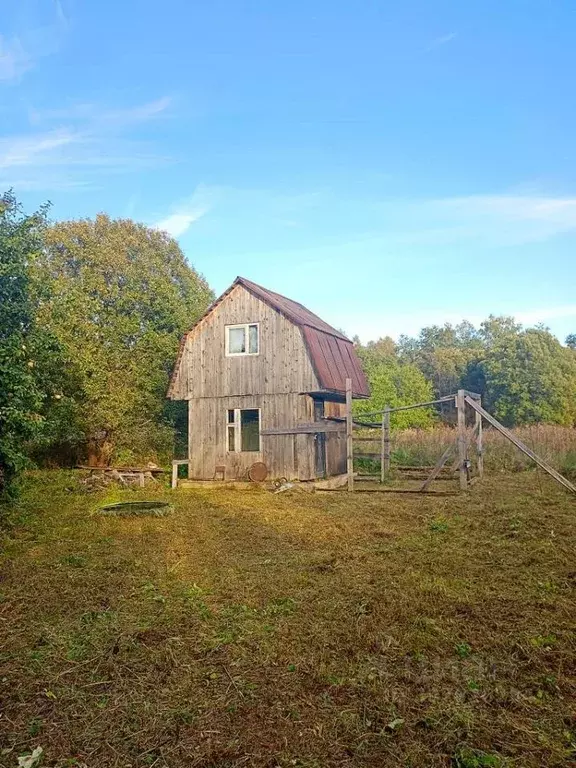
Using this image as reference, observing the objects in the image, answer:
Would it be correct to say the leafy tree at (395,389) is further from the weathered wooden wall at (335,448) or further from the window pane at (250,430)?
the window pane at (250,430)

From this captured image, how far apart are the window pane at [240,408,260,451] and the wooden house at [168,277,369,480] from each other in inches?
1.4

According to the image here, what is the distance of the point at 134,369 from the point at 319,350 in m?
7.81

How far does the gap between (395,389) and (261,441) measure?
28074 millimetres

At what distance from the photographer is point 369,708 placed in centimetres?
410

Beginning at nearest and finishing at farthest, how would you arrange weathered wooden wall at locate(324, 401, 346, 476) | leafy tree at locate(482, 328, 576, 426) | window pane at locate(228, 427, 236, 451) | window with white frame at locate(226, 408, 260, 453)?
window with white frame at locate(226, 408, 260, 453), window pane at locate(228, 427, 236, 451), weathered wooden wall at locate(324, 401, 346, 476), leafy tree at locate(482, 328, 576, 426)

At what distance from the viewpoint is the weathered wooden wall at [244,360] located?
60.3 feet

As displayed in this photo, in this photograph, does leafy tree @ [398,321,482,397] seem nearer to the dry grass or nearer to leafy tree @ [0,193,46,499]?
the dry grass

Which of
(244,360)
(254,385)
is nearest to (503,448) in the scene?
(254,385)

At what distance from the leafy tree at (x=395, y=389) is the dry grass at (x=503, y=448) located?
1163 cm

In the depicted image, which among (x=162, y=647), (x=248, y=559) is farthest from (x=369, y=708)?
(x=248, y=559)

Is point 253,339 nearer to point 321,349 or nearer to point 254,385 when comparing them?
point 254,385

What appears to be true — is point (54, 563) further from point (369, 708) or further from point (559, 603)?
point (559, 603)

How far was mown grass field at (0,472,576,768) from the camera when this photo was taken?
3.75m

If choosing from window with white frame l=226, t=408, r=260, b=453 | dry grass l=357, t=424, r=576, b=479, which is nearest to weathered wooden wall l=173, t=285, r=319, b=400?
window with white frame l=226, t=408, r=260, b=453
